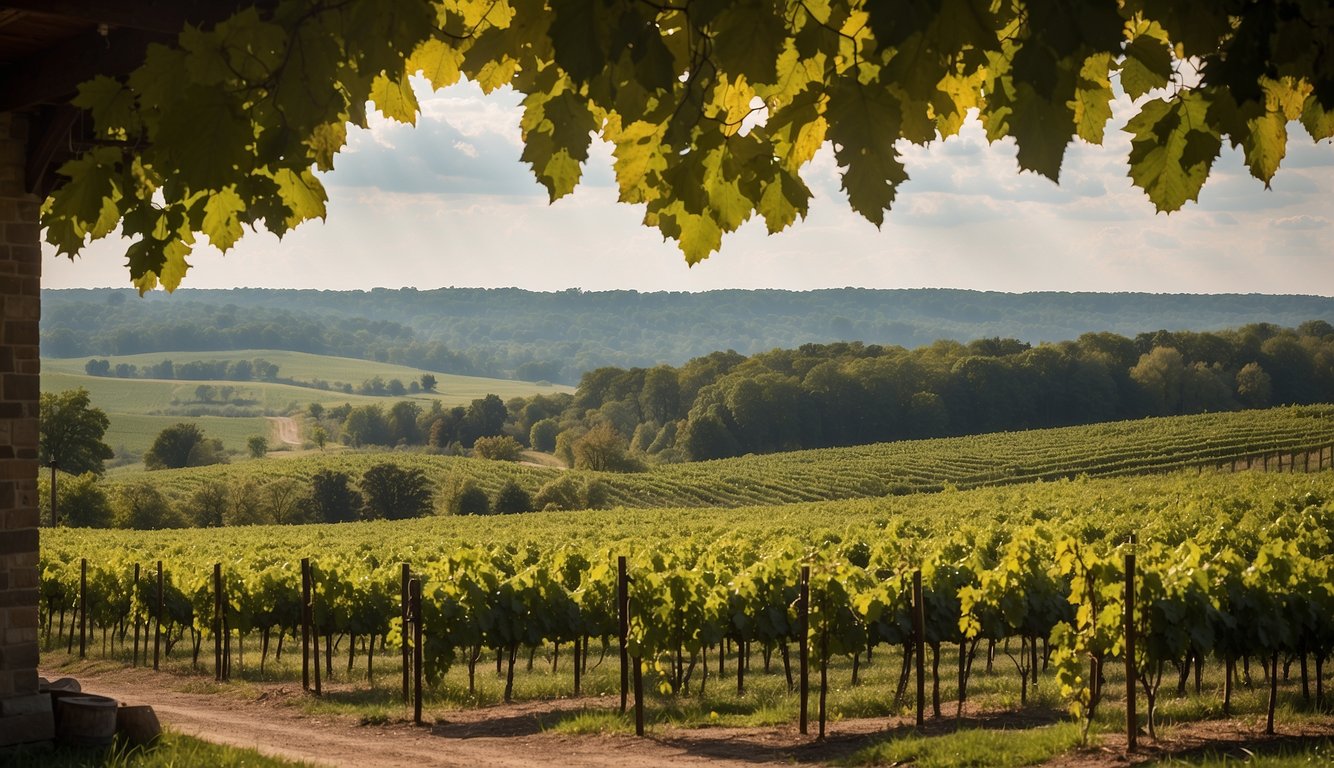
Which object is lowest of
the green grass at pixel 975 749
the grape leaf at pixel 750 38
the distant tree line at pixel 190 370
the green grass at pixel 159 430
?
the green grass at pixel 975 749

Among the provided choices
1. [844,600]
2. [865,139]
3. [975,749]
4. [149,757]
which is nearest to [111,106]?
[865,139]

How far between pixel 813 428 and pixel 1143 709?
259 ft

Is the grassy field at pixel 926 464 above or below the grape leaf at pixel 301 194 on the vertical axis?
below

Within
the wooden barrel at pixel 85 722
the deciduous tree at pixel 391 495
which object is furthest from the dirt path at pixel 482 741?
the deciduous tree at pixel 391 495

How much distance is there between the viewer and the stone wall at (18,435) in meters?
7.88

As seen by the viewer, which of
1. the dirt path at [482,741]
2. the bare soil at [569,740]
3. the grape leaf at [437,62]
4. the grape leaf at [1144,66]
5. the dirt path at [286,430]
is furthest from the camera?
the dirt path at [286,430]

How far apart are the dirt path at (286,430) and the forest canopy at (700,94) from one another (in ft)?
421

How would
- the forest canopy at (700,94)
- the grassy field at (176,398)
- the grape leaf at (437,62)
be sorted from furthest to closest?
the grassy field at (176,398) → the grape leaf at (437,62) → the forest canopy at (700,94)

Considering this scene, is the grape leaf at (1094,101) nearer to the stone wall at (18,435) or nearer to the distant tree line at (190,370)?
the stone wall at (18,435)

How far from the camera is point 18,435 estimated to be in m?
8.04

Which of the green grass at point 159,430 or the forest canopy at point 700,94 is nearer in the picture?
the forest canopy at point 700,94

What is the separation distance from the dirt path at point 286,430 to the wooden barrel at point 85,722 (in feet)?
401

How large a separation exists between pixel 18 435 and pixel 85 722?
1.98 metres

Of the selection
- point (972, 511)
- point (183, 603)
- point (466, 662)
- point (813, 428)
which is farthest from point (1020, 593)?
point (813, 428)
